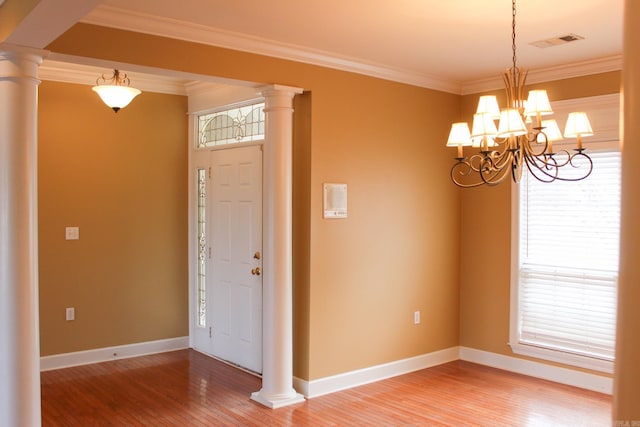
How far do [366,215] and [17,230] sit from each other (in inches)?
109

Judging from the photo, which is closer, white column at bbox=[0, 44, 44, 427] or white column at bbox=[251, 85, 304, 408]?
white column at bbox=[0, 44, 44, 427]

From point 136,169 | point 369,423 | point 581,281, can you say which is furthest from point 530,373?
point 136,169

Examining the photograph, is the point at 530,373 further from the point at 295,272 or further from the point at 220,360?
the point at 220,360

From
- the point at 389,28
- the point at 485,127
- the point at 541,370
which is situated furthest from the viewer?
the point at 541,370

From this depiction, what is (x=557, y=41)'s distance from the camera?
4.23 m

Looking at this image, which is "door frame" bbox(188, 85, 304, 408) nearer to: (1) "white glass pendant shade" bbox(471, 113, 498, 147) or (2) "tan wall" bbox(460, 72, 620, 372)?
(1) "white glass pendant shade" bbox(471, 113, 498, 147)

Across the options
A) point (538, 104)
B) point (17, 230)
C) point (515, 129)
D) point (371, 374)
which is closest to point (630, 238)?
point (515, 129)

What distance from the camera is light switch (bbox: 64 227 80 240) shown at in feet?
17.6

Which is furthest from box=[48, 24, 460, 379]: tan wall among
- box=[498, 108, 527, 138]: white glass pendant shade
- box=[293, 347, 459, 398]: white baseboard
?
box=[498, 108, 527, 138]: white glass pendant shade

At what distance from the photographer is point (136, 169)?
18.9 feet

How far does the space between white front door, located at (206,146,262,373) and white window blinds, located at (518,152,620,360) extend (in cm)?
244

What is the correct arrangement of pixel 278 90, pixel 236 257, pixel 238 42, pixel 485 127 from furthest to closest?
pixel 236 257, pixel 278 90, pixel 238 42, pixel 485 127

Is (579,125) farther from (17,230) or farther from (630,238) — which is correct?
(17,230)

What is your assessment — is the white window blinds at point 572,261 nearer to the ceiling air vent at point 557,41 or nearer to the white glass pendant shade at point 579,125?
the ceiling air vent at point 557,41
